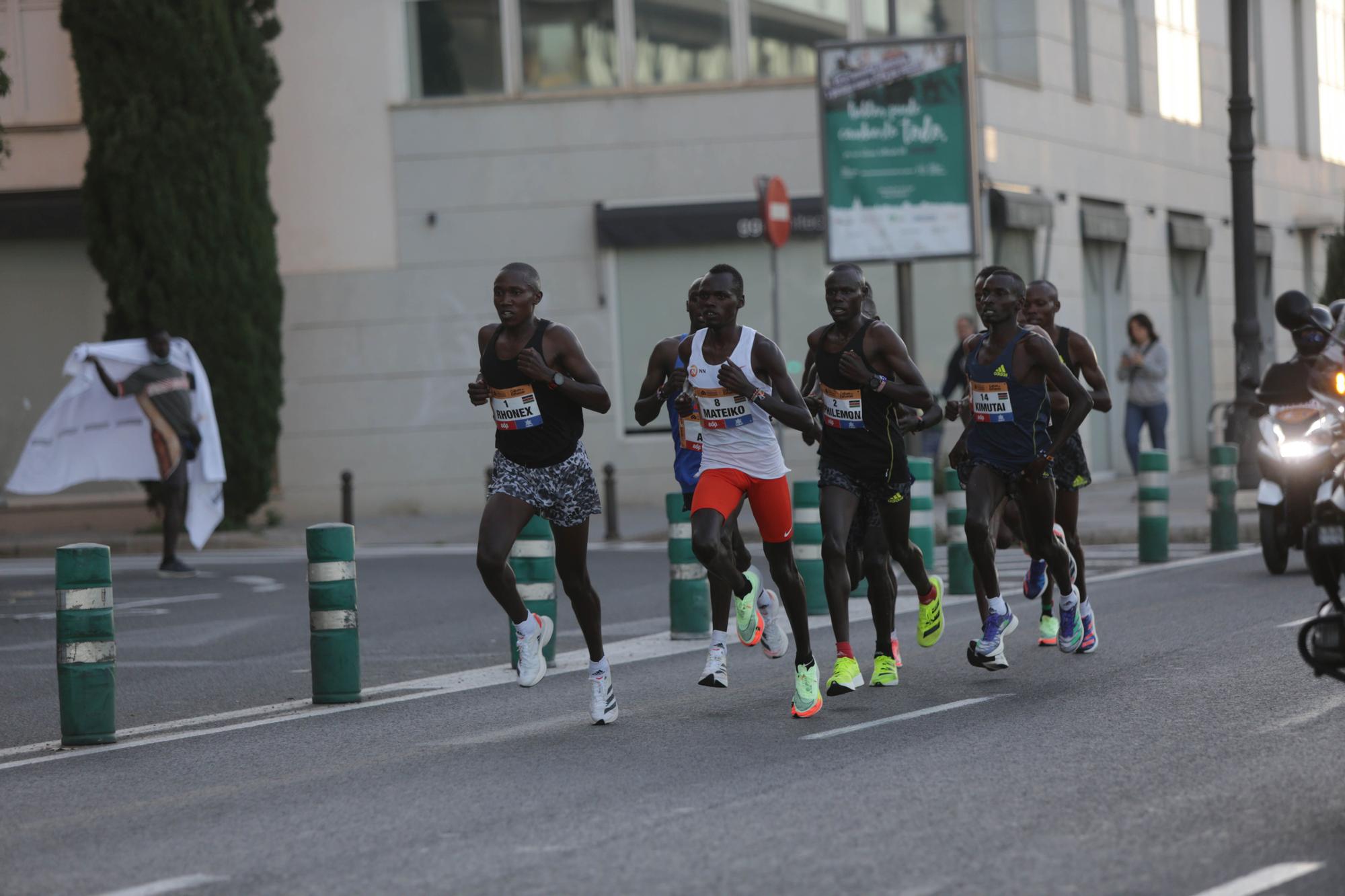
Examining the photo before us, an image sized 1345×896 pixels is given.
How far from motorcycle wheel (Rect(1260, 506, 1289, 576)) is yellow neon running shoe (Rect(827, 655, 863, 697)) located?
599 centimetres

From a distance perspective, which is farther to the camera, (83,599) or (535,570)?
(535,570)

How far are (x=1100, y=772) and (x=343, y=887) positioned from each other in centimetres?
285

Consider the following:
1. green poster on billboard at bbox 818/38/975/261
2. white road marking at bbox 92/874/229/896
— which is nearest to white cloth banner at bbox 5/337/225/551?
green poster on billboard at bbox 818/38/975/261

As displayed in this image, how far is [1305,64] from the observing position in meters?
39.6

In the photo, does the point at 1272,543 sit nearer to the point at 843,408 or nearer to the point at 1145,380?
the point at 843,408

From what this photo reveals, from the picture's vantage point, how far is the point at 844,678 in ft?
29.9

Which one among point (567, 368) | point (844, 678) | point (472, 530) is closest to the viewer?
point (567, 368)

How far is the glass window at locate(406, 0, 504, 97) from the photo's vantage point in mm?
25375

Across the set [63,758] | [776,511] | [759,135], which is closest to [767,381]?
[776,511]

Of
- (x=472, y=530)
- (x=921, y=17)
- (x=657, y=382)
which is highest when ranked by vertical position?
(x=921, y=17)

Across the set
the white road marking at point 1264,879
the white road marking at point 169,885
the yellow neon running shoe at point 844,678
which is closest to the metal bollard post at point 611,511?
the yellow neon running shoe at point 844,678

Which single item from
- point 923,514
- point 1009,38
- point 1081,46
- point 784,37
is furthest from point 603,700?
point 1081,46

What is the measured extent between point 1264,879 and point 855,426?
4045 mm

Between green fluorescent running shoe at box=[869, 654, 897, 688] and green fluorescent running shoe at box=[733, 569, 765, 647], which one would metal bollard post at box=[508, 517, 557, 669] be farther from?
green fluorescent running shoe at box=[869, 654, 897, 688]
